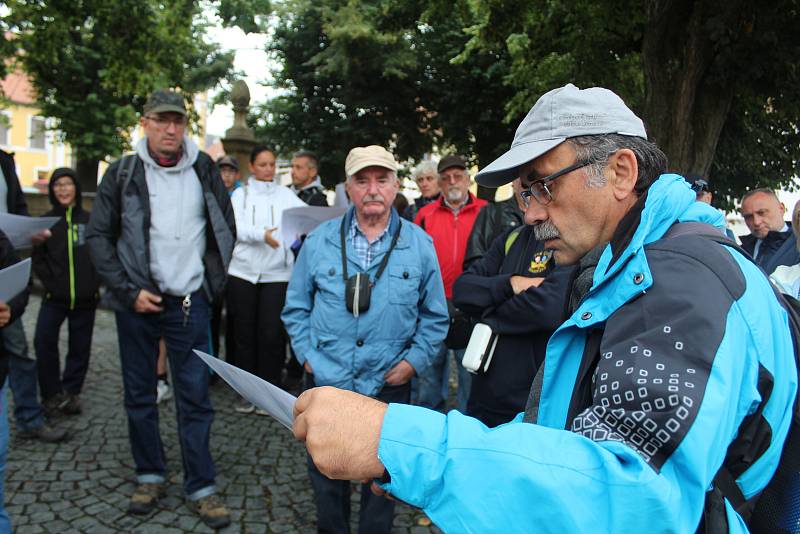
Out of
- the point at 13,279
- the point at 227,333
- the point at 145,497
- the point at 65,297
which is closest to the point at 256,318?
the point at 227,333

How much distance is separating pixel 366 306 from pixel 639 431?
7.18ft

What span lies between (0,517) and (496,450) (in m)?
2.52

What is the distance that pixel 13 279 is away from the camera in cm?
269

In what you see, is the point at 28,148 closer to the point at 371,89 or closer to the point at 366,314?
the point at 371,89

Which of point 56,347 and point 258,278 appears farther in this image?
point 258,278

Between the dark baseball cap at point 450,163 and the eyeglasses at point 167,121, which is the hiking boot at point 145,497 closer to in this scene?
the eyeglasses at point 167,121

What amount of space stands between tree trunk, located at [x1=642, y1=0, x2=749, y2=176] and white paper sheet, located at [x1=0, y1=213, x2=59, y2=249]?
6076 millimetres

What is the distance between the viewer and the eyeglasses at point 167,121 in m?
3.51

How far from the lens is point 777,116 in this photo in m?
9.50

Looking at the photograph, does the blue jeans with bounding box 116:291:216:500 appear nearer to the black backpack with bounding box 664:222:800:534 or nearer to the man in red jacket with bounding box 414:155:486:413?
the man in red jacket with bounding box 414:155:486:413

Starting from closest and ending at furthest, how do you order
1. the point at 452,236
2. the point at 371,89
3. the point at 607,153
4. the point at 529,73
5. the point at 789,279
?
the point at 607,153
the point at 789,279
the point at 452,236
the point at 529,73
the point at 371,89

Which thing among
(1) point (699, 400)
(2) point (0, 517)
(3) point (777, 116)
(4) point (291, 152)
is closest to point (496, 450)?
(1) point (699, 400)

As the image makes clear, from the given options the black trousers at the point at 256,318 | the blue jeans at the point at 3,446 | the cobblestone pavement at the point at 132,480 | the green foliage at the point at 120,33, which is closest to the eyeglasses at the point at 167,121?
the blue jeans at the point at 3,446

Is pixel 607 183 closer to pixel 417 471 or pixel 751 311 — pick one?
pixel 751 311
